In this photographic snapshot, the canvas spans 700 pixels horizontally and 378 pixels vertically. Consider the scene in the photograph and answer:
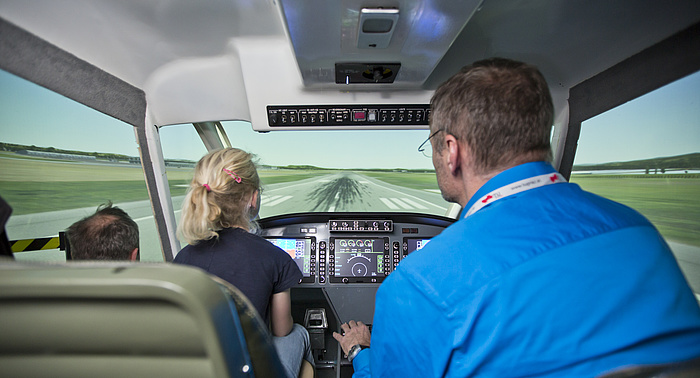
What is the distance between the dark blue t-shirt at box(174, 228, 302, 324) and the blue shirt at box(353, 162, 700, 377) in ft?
2.77

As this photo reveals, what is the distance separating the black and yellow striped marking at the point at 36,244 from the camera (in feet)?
4.81

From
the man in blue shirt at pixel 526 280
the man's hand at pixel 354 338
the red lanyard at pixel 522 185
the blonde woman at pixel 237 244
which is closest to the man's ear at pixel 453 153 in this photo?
the man in blue shirt at pixel 526 280

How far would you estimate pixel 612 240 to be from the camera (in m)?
0.73

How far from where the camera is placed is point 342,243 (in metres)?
2.76

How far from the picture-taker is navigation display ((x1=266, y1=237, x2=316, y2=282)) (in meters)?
2.73

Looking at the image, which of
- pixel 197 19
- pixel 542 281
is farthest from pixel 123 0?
pixel 542 281

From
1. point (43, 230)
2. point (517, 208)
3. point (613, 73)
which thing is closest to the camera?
point (517, 208)

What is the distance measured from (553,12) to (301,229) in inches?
84.3

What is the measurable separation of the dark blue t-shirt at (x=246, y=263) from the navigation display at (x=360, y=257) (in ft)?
3.86

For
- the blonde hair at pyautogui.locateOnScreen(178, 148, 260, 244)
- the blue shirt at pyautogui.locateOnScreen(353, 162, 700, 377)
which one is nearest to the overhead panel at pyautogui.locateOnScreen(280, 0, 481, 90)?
the blonde hair at pyautogui.locateOnScreen(178, 148, 260, 244)

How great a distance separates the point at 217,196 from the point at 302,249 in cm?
125

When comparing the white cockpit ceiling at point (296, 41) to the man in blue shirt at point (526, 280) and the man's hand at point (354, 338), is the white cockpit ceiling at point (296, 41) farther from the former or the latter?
the man's hand at point (354, 338)

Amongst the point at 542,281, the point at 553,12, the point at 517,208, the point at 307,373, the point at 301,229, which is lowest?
the point at 307,373

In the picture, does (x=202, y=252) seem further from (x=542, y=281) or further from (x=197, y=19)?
(x=542, y=281)
